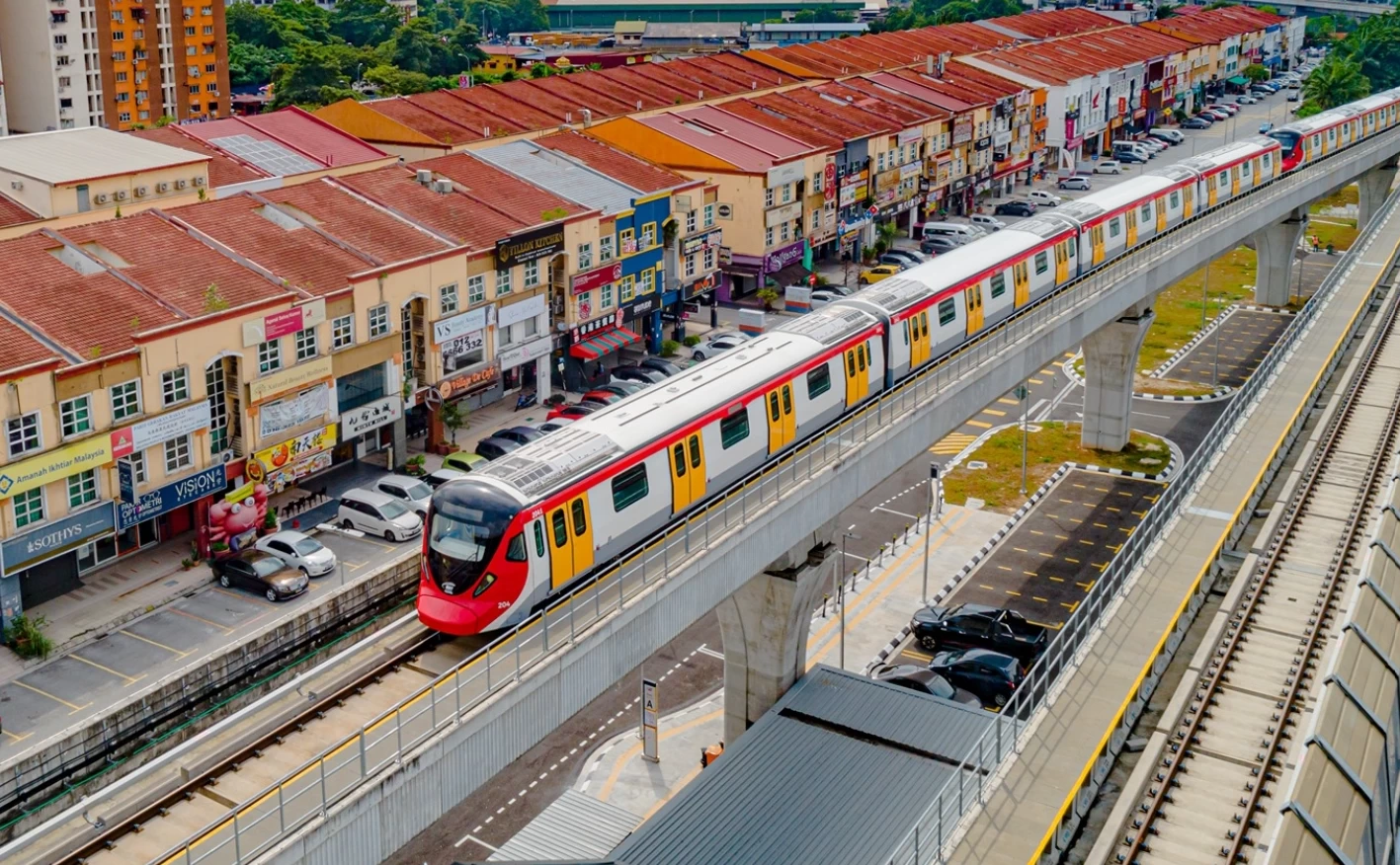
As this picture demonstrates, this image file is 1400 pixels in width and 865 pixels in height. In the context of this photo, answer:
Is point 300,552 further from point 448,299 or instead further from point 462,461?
point 448,299

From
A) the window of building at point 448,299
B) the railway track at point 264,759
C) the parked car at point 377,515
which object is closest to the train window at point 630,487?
the railway track at point 264,759

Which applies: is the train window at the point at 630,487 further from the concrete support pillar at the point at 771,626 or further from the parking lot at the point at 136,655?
the parking lot at the point at 136,655

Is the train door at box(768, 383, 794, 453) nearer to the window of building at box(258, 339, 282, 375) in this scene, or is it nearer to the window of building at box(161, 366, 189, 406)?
the window of building at box(258, 339, 282, 375)

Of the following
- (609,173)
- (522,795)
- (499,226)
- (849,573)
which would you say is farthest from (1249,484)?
(609,173)

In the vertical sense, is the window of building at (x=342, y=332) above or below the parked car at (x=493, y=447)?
above

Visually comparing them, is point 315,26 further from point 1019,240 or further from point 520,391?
point 1019,240

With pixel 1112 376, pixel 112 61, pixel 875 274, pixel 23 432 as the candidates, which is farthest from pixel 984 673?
pixel 112 61
